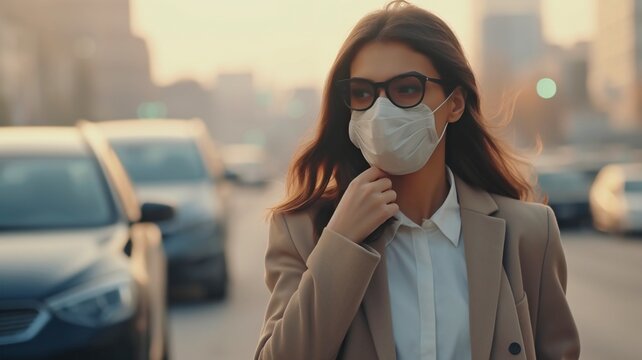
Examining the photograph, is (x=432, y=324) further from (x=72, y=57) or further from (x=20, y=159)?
(x=72, y=57)

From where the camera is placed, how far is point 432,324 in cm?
254

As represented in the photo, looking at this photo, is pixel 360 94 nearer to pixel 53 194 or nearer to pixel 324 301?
pixel 324 301

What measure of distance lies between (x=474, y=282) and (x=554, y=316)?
24 cm

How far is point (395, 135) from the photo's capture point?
257cm

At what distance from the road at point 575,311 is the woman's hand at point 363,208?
1949 millimetres

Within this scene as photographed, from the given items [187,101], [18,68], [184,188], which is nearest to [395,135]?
[184,188]

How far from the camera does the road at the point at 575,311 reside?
9.38 meters

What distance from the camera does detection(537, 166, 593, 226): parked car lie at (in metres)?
27.1

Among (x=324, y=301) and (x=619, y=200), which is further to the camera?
(x=619, y=200)

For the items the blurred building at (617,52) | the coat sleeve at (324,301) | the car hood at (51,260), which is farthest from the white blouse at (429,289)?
the blurred building at (617,52)

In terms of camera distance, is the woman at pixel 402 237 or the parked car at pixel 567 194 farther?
the parked car at pixel 567 194

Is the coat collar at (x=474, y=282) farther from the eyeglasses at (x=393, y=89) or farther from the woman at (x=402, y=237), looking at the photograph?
the eyeglasses at (x=393, y=89)

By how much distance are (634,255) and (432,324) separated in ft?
60.8

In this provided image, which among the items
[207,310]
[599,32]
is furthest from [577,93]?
[207,310]
